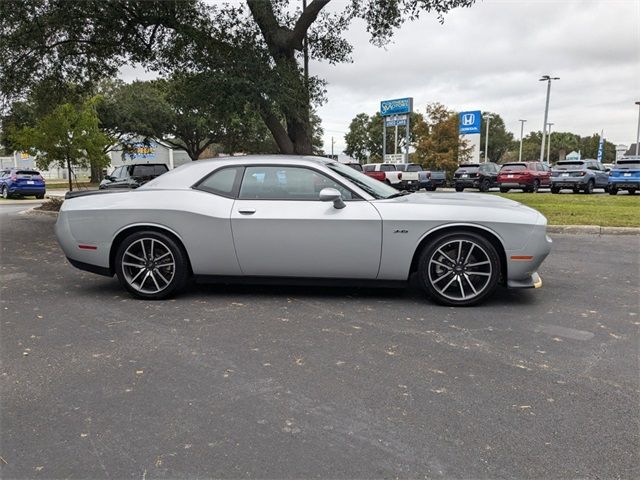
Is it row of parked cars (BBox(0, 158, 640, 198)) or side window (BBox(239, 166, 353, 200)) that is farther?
row of parked cars (BBox(0, 158, 640, 198))

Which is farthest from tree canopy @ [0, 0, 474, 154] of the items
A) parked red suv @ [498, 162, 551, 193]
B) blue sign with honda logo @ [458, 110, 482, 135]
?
blue sign with honda logo @ [458, 110, 482, 135]

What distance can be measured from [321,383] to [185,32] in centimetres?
1122

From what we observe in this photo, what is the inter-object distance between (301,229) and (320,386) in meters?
2.02

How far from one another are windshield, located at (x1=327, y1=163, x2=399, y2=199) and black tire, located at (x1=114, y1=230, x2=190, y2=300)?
72.0 inches

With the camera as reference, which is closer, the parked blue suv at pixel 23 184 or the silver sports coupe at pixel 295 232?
the silver sports coupe at pixel 295 232

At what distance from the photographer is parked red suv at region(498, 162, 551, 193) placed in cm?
2322

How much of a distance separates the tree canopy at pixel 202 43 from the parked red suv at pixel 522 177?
11.5m

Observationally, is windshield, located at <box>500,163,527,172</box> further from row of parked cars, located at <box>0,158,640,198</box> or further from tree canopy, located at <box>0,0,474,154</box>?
tree canopy, located at <box>0,0,474,154</box>

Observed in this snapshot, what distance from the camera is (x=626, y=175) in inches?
831

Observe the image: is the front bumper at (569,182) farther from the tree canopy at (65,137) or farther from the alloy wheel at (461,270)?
the alloy wheel at (461,270)

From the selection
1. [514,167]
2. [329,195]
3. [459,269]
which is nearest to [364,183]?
[329,195]

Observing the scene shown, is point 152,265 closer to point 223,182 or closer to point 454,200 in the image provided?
point 223,182

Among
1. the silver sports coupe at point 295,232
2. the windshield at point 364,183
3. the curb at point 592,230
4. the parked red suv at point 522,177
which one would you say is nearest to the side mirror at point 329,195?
the silver sports coupe at point 295,232

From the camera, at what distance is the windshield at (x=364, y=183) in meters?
5.12
